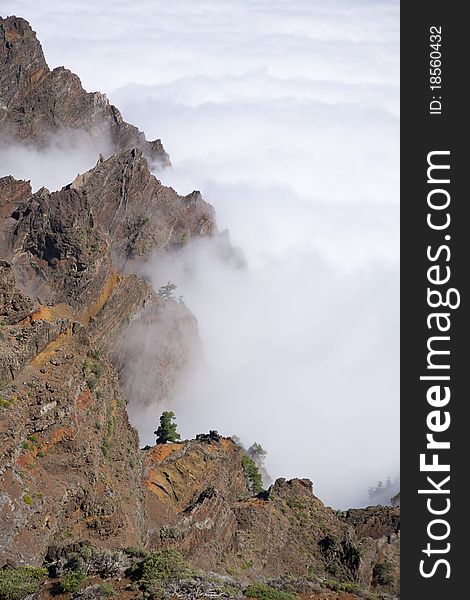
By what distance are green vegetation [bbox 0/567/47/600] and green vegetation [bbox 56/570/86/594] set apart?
77cm

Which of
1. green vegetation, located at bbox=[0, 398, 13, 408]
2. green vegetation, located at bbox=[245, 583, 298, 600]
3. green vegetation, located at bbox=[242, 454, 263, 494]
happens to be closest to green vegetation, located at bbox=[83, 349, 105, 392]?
green vegetation, located at bbox=[0, 398, 13, 408]

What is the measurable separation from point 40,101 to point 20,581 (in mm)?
110662

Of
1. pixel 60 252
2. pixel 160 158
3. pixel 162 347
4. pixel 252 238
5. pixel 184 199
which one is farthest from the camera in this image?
pixel 252 238

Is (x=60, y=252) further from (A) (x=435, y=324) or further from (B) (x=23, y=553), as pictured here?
(A) (x=435, y=324)

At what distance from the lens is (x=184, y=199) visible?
112438 millimetres

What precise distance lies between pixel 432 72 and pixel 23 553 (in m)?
24.6

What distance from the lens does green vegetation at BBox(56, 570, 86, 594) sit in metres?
21.3

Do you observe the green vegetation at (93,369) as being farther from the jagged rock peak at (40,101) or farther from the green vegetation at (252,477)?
the jagged rock peak at (40,101)

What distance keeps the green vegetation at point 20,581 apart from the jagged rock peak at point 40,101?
104 meters

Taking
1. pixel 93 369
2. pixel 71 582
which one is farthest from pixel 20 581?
pixel 93 369

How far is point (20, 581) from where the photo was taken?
21922 mm

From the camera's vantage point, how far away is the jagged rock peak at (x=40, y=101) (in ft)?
388

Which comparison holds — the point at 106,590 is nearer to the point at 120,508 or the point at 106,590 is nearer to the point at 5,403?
the point at 120,508

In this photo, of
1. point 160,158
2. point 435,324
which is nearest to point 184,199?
point 160,158
